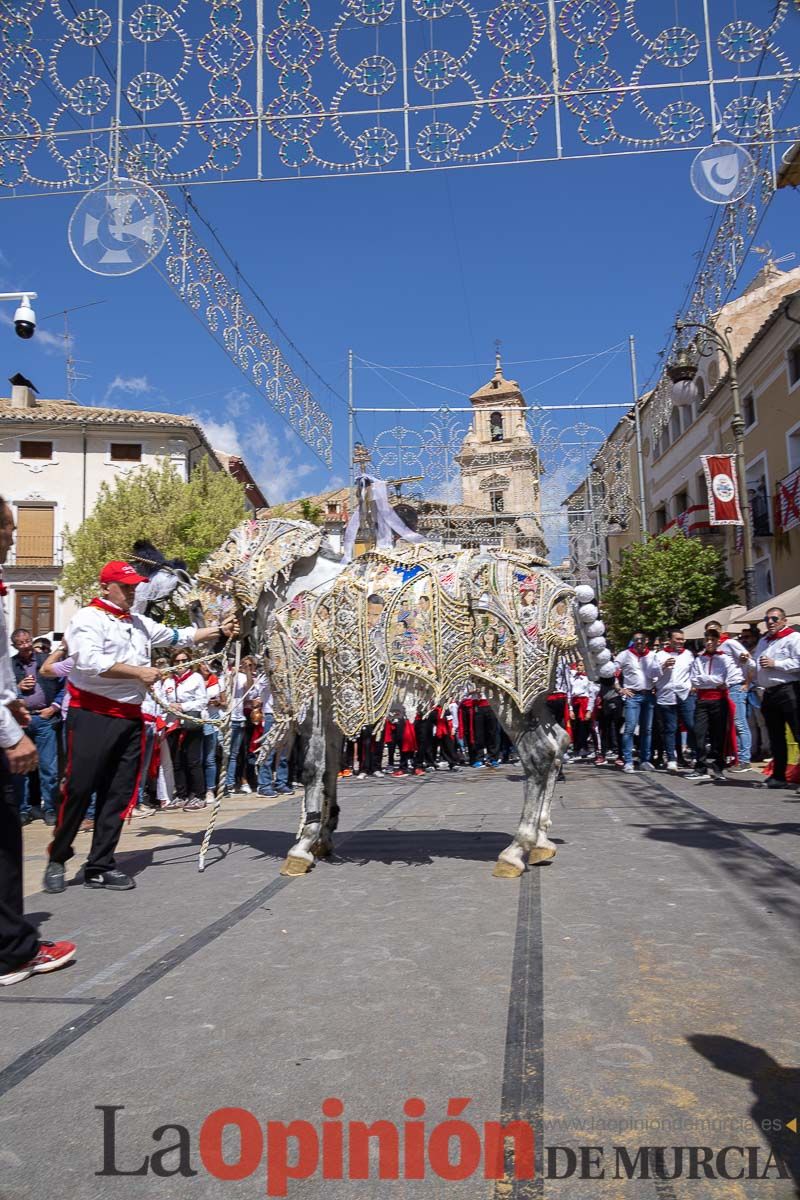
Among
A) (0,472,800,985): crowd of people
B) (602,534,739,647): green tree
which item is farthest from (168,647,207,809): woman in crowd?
(602,534,739,647): green tree

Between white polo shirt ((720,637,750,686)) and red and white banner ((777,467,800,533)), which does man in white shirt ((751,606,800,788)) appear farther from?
red and white banner ((777,467,800,533))

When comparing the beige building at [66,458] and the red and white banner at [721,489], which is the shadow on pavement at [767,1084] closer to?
the red and white banner at [721,489]

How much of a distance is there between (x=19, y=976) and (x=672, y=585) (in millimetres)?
25102

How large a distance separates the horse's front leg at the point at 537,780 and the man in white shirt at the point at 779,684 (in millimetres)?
5061

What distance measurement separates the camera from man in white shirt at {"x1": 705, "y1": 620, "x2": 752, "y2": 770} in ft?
38.5

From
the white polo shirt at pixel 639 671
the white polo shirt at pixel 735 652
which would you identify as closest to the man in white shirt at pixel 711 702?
the white polo shirt at pixel 735 652

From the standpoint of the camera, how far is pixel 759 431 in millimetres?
A: 24938

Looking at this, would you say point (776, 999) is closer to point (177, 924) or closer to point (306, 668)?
point (177, 924)

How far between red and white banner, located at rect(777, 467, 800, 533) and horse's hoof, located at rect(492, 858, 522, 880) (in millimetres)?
19247

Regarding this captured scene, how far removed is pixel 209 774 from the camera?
37.0 feet

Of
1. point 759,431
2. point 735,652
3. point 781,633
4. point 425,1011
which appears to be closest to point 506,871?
point 425,1011

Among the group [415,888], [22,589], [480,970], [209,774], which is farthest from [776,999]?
[22,589]

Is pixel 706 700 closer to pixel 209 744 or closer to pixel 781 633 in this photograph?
pixel 781 633

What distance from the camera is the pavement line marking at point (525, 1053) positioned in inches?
87.8
